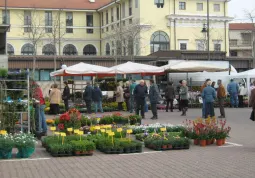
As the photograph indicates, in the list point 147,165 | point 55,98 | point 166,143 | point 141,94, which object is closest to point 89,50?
point 55,98

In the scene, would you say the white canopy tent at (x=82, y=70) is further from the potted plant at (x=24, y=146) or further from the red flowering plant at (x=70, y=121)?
the potted plant at (x=24, y=146)

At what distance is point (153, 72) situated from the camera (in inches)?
1136

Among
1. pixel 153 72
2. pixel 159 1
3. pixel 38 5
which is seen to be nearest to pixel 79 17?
pixel 38 5

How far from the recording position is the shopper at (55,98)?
2386 cm

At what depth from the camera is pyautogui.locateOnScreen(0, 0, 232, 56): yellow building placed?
65688 millimetres

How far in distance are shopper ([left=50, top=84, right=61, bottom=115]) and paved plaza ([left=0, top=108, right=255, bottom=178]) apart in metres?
10.5

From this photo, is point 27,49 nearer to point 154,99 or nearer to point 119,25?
point 119,25

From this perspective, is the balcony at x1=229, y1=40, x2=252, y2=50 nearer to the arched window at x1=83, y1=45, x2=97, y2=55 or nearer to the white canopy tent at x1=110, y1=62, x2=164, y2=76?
the arched window at x1=83, y1=45, x2=97, y2=55

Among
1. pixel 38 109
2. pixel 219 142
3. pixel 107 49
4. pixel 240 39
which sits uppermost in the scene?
pixel 240 39

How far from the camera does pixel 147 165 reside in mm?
10797

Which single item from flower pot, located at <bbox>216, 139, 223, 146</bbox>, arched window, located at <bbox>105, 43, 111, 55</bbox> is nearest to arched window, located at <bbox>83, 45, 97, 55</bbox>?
arched window, located at <bbox>105, 43, 111, 55</bbox>

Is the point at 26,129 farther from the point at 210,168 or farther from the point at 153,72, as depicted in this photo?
the point at 153,72

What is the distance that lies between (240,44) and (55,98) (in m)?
68.7

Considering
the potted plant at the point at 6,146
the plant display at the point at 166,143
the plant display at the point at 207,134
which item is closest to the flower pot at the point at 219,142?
the plant display at the point at 207,134
